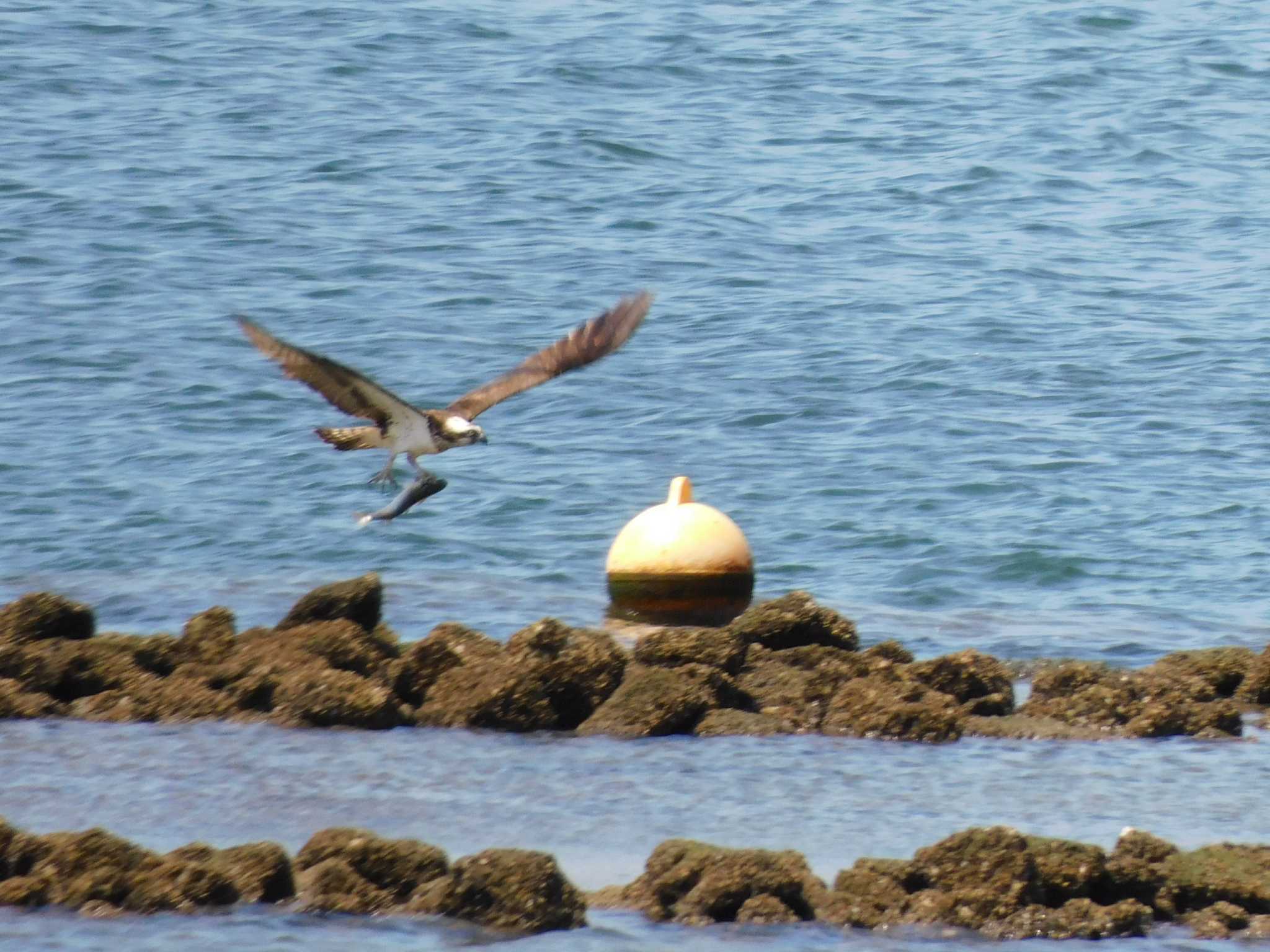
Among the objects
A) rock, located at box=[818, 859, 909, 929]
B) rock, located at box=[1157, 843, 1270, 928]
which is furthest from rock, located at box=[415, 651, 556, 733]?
rock, located at box=[1157, 843, 1270, 928]

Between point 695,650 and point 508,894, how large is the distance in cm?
420

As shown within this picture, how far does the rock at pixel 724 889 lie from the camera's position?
883 centimetres

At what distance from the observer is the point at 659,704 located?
12.2 m

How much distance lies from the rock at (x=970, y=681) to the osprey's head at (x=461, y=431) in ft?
9.21

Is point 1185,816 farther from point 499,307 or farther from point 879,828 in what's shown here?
point 499,307

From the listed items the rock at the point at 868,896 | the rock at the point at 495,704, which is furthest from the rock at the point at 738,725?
the rock at the point at 868,896

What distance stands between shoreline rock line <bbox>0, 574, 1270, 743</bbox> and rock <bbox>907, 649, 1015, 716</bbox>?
1cm

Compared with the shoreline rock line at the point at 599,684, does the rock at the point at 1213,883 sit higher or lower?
higher

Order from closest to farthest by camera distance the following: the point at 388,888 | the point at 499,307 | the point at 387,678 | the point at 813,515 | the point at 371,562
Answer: the point at 388,888 → the point at 387,678 → the point at 371,562 → the point at 813,515 → the point at 499,307

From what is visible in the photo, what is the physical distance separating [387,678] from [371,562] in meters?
5.79

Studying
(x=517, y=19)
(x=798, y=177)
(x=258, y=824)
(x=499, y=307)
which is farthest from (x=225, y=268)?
(x=258, y=824)

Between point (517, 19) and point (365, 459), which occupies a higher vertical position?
point (517, 19)

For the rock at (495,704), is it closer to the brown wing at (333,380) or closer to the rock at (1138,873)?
the brown wing at (333,380)

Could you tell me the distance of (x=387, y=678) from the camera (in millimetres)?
12602
